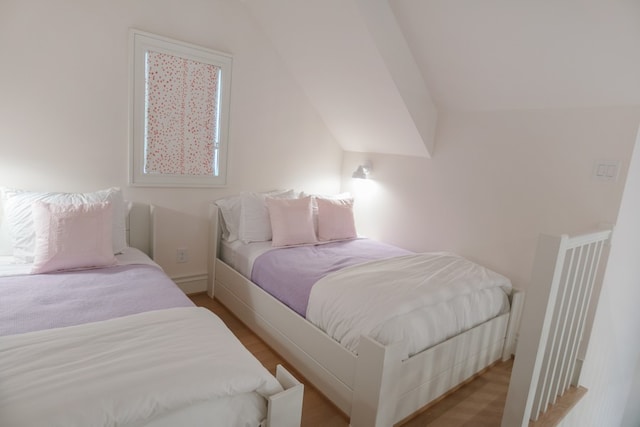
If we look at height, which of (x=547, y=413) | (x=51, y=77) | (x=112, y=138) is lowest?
(x=547, y=413)

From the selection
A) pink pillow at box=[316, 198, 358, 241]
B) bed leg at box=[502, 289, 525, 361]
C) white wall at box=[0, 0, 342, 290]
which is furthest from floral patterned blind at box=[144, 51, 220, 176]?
bed leg at box=[502, 289, 525, 361]

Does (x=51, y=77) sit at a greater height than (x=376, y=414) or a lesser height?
greater

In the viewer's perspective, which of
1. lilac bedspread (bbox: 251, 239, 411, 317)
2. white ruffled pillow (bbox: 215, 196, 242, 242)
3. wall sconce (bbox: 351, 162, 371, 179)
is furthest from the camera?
wall sconce (bbox: 351, 162, 371, 179)

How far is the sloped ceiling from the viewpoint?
1.90m

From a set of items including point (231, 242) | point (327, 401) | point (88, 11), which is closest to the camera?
point (327, 401)

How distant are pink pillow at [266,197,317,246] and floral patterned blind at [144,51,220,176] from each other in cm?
68

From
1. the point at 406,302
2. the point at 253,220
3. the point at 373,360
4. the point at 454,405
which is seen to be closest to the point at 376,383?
the point at 373,360

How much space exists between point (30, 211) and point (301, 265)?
1613mm

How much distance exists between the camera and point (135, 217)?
8.82 ft

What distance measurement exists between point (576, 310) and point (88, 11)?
3314 mm

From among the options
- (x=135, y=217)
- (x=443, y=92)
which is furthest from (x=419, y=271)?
(x=135, y=217)

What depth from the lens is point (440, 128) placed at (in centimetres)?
296

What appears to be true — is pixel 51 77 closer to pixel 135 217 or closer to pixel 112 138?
pixel 112 138

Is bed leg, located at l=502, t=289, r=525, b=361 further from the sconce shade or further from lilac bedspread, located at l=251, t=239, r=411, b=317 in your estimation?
the sconce shade
